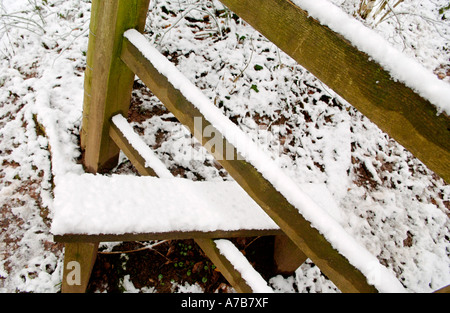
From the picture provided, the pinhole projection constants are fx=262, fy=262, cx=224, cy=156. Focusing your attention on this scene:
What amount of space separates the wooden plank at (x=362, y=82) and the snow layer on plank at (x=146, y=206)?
959mm

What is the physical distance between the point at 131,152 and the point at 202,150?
3.10 feet

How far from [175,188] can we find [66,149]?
5.09 feet

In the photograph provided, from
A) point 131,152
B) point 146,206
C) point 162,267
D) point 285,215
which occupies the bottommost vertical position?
point 162,267

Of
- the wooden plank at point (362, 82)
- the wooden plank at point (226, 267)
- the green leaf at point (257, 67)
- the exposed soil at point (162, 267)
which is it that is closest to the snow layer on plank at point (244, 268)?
the wooden plank at point (226, 267)

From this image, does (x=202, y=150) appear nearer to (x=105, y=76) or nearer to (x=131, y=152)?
(x=131, y=152)

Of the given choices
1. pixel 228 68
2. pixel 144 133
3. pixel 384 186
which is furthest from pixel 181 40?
pixel 384 186

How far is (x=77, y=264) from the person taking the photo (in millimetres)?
1572

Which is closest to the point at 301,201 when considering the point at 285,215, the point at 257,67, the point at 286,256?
the point at 285,215

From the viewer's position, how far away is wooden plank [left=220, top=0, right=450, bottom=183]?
28.3 inches

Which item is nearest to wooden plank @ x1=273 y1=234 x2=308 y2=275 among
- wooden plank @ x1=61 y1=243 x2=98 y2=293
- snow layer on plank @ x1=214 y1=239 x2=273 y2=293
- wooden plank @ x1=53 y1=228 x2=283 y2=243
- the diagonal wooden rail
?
wooden plank @ x1=53 y1=228 x2=283 y2=243

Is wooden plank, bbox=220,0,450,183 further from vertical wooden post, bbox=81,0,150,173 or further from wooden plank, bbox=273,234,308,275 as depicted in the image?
wooden plank, bbox=273,234,308,275

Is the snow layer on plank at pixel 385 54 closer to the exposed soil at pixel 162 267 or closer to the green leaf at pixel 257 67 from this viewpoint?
the exposed soil at pixel 162 267

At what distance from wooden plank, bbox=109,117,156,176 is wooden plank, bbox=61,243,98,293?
0.59 metres

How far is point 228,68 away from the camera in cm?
338
